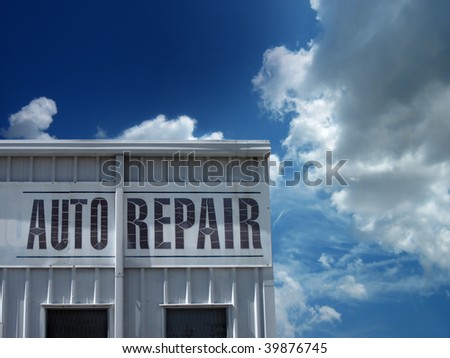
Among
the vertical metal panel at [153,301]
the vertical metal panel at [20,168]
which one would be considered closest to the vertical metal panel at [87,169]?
the vertical metal panel at [20,168]

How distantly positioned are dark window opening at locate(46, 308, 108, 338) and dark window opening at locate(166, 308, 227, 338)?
1210mm

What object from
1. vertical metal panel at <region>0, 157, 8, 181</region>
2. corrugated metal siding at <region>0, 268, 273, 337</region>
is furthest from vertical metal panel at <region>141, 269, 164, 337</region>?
vertical metal panel at <region>0, 157, 8, 181</region>

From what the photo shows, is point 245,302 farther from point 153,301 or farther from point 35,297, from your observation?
point 35,297

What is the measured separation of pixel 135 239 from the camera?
14.2m

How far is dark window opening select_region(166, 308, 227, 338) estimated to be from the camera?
13.9 m

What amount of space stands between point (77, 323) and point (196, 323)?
2.19 metres

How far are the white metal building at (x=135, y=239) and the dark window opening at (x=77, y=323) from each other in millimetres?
18

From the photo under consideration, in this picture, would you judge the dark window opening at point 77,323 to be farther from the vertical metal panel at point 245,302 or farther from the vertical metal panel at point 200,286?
the vertical metal panel at point 245,302

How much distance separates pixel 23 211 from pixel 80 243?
1.26m

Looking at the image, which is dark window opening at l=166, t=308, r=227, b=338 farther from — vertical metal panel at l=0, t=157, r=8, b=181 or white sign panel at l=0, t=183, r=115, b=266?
vertical metal panel at l=0, t=157, r=8, b=181
